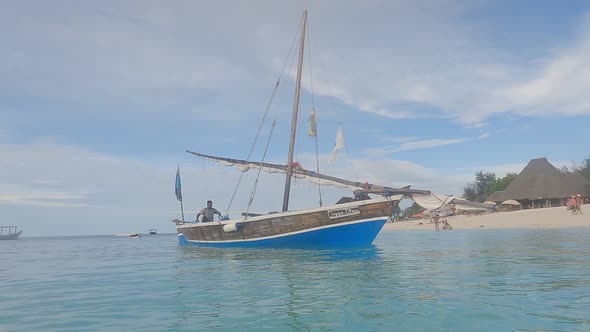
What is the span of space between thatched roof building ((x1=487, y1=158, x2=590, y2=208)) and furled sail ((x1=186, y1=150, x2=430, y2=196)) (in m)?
36.5

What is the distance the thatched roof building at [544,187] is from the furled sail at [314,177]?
3648cm

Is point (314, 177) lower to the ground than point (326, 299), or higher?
higher

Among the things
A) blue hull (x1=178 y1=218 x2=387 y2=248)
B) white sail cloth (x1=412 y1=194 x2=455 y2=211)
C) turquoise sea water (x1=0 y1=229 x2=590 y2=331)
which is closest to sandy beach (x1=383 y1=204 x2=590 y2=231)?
white sail cloth (x1=412 y1=194 x2=455 y2=211)

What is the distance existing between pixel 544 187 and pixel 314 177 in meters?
38.8

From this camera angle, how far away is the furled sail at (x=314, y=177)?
687 inches

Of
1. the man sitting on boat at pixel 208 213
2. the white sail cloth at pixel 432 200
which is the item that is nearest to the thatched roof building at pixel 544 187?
the white sail cloth at pixel 432 200

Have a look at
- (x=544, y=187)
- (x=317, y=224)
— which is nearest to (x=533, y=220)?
(x=544, y=187)

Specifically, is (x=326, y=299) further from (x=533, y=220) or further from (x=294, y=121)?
(x=533, y=220)

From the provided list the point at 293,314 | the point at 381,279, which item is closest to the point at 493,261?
the point at 381,279

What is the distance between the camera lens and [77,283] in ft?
33.2

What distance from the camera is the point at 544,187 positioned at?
47844 millimetres

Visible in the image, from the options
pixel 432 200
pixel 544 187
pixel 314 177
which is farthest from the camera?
pixel 544 187

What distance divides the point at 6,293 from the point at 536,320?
32.7 ft

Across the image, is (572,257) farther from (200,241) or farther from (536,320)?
(200,241)
